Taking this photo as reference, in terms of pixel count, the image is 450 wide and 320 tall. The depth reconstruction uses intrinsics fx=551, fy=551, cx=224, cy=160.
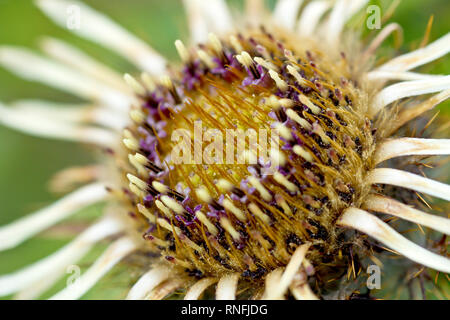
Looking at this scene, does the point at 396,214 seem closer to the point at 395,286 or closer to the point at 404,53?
the point at 395,286

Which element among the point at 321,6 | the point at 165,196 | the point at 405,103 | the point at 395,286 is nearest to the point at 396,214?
the point at 395,286

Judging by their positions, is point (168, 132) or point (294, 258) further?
point (168, 132)

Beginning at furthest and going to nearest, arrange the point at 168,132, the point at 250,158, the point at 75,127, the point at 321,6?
the point at 75,127 < the point at 321,6 < the point at 168,132 < the point at 250,158

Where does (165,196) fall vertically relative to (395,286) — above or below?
above

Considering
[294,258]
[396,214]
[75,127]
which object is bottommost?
[294,258]
